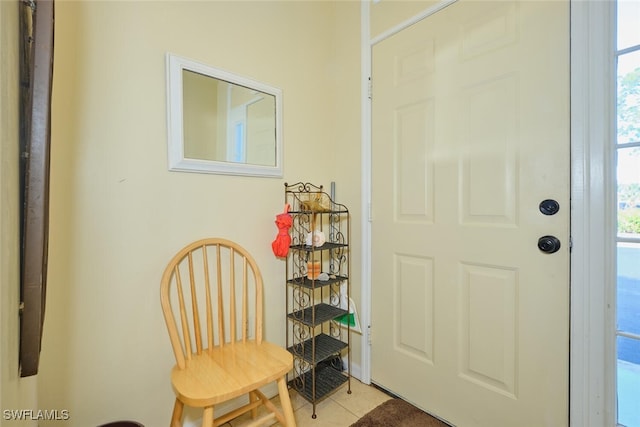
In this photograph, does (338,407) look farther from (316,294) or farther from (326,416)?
(316,294)

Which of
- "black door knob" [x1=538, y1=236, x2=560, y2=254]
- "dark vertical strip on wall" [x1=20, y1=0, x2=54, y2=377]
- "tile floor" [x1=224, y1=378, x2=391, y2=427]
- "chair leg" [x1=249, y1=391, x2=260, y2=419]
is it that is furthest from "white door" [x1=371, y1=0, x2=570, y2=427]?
"dark vertical strip on wall" [x1=20, y1=0, x2=54, y2=377]

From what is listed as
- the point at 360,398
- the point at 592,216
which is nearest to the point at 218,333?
the point at 360,398

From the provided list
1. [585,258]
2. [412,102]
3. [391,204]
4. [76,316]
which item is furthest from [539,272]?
[76,316]

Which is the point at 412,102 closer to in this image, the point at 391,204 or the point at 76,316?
the point at 391,204

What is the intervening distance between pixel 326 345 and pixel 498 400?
0.84m

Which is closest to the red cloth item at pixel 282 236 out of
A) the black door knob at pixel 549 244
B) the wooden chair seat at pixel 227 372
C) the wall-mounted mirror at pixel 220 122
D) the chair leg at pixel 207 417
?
the wall-mounted mirror at pixel 220 122

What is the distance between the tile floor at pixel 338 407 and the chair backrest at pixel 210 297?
0.45m

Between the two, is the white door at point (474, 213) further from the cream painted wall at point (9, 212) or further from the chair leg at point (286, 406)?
the cream painted wall at point (9, 212)

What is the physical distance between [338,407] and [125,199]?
1.45 m

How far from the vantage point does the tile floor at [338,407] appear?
1.42 metres

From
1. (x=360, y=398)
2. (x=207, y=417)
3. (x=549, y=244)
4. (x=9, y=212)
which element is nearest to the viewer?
(x=9, y=212)

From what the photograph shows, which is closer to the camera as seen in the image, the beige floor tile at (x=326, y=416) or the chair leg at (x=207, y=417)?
the chair leg at (x=207, y=417)

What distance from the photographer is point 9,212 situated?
0.51m

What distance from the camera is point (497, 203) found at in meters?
1.24
